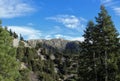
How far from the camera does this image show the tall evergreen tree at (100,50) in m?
44.3

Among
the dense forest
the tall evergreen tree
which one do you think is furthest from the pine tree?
the tall evergreen tree

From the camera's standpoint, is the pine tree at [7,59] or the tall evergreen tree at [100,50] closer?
the pine tree at [7,59]

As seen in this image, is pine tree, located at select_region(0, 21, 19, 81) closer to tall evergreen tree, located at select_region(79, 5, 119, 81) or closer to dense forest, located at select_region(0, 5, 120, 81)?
dense forest, located at select_region(0, 5, 120, 81)

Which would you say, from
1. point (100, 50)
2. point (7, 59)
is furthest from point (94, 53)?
point (7, 59)

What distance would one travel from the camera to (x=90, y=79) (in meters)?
46.6

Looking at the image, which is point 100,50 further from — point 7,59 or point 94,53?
point 7,59

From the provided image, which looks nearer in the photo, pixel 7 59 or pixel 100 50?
pixel 7 59

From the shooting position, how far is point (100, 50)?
46.6m

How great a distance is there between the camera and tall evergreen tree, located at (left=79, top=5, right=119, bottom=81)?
4428 cm

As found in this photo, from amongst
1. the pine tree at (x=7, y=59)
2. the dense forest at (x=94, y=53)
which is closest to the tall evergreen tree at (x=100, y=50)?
the dense forest at (x=94, y=53)

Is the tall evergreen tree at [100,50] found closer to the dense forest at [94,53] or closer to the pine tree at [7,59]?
the dense forest at [94,53]

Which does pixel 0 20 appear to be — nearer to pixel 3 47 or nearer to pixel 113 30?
pixel 3 47

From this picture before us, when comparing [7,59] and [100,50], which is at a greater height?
[100,50]

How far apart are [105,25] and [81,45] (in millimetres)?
4815
